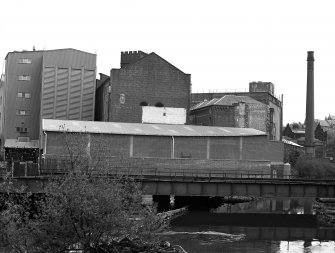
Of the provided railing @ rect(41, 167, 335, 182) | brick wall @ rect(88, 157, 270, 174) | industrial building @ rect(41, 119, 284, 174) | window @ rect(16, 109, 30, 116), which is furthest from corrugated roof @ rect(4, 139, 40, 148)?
railing @ rect(41, 167, 335, 182)

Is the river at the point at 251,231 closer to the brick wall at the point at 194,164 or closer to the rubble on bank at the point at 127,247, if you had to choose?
the brick wall at the point at 194,164

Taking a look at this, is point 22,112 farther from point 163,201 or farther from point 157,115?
point 163,201

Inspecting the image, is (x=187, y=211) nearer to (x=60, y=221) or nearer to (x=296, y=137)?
(x=60, y=221)

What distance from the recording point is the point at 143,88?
64.4 m

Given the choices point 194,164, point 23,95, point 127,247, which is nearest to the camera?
point 127,247

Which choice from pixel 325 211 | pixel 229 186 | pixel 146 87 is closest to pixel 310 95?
pixel 146 87

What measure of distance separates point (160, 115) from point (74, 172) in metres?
44.0

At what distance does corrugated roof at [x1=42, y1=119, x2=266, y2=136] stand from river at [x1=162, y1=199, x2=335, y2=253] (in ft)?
28.9

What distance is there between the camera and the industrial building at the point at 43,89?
65.5 m

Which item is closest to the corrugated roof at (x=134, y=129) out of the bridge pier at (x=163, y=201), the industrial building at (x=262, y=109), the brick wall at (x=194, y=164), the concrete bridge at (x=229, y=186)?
the brick wall at (x=194, y=164)

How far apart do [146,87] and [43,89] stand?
12.1m

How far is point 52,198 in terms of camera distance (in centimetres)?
1852

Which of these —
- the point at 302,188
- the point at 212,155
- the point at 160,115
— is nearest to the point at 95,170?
the point at 302,188

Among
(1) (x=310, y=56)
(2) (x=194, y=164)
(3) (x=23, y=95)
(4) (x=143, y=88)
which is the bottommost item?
(2) (x=194, y=164)
